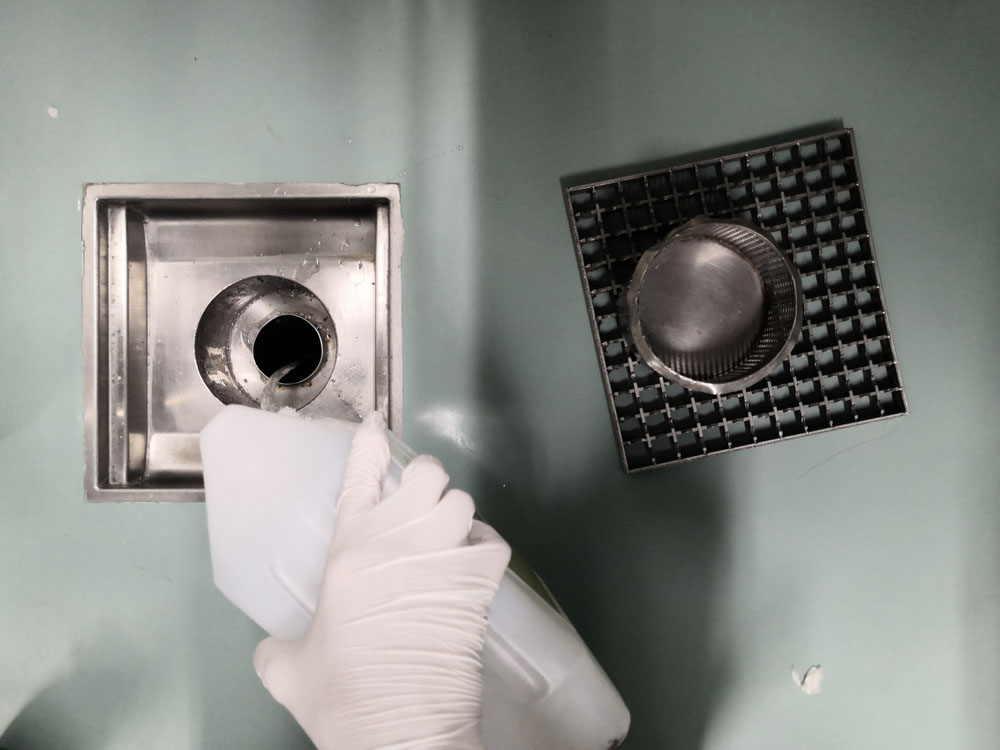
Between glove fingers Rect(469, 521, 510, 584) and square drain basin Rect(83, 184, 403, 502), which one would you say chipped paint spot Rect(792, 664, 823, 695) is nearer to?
glove fingers Rect(469, 521, 510, 584)

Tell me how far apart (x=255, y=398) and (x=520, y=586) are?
0.54m

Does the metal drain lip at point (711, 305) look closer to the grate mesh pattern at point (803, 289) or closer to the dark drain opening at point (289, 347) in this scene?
the grate mesh pattern at point (803, 289)

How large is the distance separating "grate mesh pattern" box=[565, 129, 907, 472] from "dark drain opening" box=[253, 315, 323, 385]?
448mm

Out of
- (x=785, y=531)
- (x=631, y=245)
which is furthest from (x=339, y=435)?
(x=785, y=531)

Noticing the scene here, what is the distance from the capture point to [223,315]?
98 cm

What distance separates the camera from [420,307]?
35.6 inches

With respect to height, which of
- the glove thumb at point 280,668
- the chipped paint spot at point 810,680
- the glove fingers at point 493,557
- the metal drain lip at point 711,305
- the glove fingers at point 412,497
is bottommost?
the chipped paint spot at point 810,680

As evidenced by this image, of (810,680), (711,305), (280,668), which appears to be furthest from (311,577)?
(810,680)

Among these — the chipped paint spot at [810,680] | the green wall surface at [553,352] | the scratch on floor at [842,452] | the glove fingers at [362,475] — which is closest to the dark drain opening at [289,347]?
the green wall surface at [553,352]

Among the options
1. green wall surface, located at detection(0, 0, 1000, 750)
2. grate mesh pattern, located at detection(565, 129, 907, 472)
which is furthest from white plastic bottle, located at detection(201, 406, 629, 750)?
grate mesh pattern, located at detection(565, 129, 907, 472)

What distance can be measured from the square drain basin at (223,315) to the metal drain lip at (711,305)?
1.27ft

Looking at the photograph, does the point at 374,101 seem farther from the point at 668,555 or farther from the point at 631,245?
the point at 668,555

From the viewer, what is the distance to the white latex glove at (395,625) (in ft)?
2.09

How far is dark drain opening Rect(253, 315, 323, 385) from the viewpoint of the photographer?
99 centimetres
